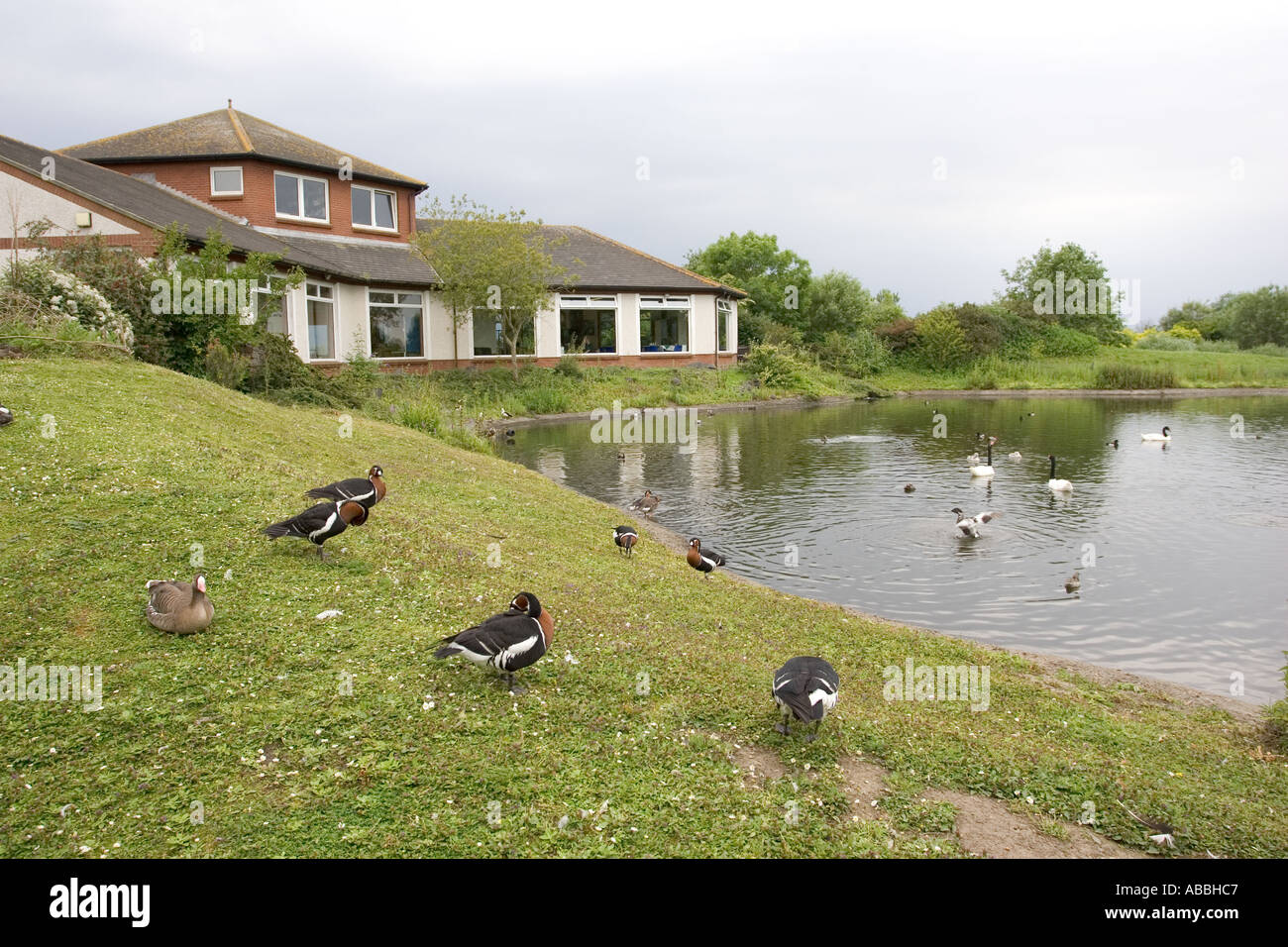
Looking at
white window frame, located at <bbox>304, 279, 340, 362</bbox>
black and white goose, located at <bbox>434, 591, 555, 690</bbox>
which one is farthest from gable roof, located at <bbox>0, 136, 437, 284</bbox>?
black and white goose, located at <bbox>434, 591, 555, 690</bbox>

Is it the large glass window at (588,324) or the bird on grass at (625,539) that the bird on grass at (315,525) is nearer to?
the bird on grass at (625,539)

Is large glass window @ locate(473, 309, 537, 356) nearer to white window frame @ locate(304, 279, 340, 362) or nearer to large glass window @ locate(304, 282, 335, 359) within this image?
white window frame @ locate(304, 279, 340, 362)

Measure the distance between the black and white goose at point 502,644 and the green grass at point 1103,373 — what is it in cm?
5353

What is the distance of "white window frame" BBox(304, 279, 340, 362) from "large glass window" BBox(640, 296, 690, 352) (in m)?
19.6

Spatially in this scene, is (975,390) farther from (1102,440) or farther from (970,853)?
(970,853)

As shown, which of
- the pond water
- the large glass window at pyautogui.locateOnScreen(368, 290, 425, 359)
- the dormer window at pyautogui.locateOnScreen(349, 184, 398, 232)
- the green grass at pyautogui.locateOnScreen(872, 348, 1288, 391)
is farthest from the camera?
the green grass at pyautogui.locateOnScreen(872, 348, 1288, 391)

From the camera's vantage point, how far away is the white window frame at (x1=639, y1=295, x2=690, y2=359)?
165 ft

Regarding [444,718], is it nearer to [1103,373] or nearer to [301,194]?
[301,194]

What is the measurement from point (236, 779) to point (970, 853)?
15.6 feet

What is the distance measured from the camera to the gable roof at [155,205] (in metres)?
23.1

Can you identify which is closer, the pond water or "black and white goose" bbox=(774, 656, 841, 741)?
"black and white goose" bbox=(774, 656, 841, 741)

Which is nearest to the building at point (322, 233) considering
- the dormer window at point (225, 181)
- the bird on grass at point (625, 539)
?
the dormer window at point (225, 181)

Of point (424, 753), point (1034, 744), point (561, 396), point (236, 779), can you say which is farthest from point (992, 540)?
point (561, 396)

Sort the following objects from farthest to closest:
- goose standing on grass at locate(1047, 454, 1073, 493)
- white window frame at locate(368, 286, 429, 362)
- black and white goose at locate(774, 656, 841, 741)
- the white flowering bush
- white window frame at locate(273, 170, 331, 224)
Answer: white window frame at locate(368, 286, 429, 362) < white window frame at locate(273, 170, 331, 224) < goose standing on grass at locate(1047, 454, 1073, 493) < the white flowering bush < black and white goose at locate(774, 656, 841, 741)
